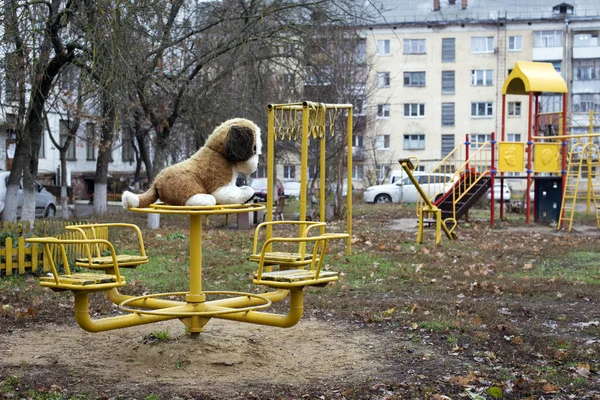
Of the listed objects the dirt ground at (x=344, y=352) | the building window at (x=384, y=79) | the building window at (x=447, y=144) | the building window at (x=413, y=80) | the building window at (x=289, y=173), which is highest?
the building window at (x=413, y=80)

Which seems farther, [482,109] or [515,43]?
[482,109]

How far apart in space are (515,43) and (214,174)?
179 ft

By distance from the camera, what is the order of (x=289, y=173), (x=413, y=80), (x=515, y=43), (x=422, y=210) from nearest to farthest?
1. (x=422, y=210)
2. (x=515, y=43)
3. (x=413, y=80)
4. (x=289, y=173)

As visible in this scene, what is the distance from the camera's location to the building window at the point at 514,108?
2255 inches

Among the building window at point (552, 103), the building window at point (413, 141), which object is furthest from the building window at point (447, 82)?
the building window at point (552, 103)

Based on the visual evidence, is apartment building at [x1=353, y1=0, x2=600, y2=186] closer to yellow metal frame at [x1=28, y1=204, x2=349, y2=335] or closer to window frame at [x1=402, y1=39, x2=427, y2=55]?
window frame at [x1=402, y1=39, x2=427, y2=55]

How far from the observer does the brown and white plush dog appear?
6172mm

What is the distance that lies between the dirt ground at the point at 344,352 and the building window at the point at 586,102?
4993 cm

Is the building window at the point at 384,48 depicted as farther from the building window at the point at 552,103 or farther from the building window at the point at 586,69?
the building window at the point at 586,69

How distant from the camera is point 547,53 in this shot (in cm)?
5728

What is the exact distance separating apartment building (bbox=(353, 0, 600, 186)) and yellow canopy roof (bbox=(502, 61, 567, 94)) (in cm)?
3204

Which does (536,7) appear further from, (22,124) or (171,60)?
(22,124)

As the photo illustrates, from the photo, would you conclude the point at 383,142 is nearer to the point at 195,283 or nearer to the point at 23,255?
the point at 23,255

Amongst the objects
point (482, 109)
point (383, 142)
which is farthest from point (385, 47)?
point (482, 109)
